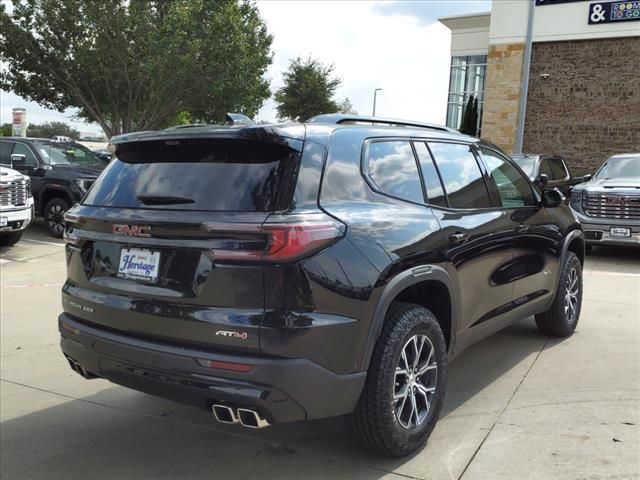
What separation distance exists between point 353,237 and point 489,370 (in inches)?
91.1

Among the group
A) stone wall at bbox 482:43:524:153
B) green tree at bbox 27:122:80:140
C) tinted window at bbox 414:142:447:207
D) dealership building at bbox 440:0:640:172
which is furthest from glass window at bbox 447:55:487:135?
green tree at bbox 27:122:80:140

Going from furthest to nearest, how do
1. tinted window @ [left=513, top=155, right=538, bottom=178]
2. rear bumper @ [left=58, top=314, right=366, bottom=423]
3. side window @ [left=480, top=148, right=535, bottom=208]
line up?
1. tinted window @ [left=513, top=155, right=538, bottom=178]
2. side window @ [left=480, top=148, right=535, bottom=208]
3. rear bumper @ [left=58, top=314, right=366, bottom=423]

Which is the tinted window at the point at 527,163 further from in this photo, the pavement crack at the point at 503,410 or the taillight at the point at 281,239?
the taillight at the point at 281,239

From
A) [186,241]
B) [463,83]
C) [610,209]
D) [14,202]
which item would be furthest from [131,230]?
[463,83]

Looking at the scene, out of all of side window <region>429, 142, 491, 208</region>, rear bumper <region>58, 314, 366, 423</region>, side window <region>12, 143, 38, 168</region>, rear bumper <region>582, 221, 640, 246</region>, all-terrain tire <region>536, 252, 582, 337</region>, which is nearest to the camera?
rear bumper <region>58, 314, 366, 423</region>

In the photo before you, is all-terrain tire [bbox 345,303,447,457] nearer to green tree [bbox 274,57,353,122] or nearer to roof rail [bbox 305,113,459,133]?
roof rail [bbox 305,113,459,133]

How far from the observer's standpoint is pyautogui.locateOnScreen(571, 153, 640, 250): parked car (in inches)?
368

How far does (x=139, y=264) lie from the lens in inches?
115

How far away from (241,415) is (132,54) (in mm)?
21465

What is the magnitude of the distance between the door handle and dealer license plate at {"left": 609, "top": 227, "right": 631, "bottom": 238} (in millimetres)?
6837

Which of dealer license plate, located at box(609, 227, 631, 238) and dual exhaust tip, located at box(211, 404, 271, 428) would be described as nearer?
dual exhaust tip, located at box(211, 404, 271, 428)

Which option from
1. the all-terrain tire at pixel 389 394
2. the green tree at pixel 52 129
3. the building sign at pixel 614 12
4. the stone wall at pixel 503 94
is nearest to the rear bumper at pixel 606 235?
the all-terrain tire at pixel 389 394

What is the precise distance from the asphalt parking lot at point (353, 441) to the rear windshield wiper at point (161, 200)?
3.81 ft

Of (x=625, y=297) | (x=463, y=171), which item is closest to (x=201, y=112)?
(x=625, y=297)
